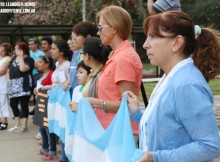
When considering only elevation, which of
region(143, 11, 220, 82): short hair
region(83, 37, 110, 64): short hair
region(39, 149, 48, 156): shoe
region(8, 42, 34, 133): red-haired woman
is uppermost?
region(143, 11, 220, 82): short hair

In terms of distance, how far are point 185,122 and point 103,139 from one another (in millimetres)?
1168

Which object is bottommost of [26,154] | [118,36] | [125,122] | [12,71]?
[26,154]

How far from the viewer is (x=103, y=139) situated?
2.97 metres

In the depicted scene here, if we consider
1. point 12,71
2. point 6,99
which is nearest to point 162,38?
point 12,71

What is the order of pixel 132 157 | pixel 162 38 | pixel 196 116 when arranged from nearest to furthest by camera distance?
pixel 196 116 → pixel 162 38 → pixel 132 157

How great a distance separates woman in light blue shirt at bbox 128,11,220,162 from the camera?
6.13 ft

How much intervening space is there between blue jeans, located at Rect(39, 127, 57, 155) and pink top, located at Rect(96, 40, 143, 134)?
2.77 meters

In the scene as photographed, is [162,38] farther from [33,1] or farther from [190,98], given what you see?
[33,1]

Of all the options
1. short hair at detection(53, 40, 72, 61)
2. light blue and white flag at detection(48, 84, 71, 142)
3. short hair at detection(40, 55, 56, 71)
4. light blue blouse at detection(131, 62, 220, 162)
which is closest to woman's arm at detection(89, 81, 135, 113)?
light blue blouse at detection(131, 62, 220, 162)

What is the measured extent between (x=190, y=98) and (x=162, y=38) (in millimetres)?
354

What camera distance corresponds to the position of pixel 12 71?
776cm

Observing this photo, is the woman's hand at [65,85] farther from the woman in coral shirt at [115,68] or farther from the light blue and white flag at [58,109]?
the woman in coral shirt at [115,68]

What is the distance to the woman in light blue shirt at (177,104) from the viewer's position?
1867mm

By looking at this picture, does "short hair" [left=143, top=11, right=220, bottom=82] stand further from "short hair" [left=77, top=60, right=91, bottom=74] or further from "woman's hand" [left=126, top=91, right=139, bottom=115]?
"short hair" [left=77, top=60, right=91, bottom=74]
